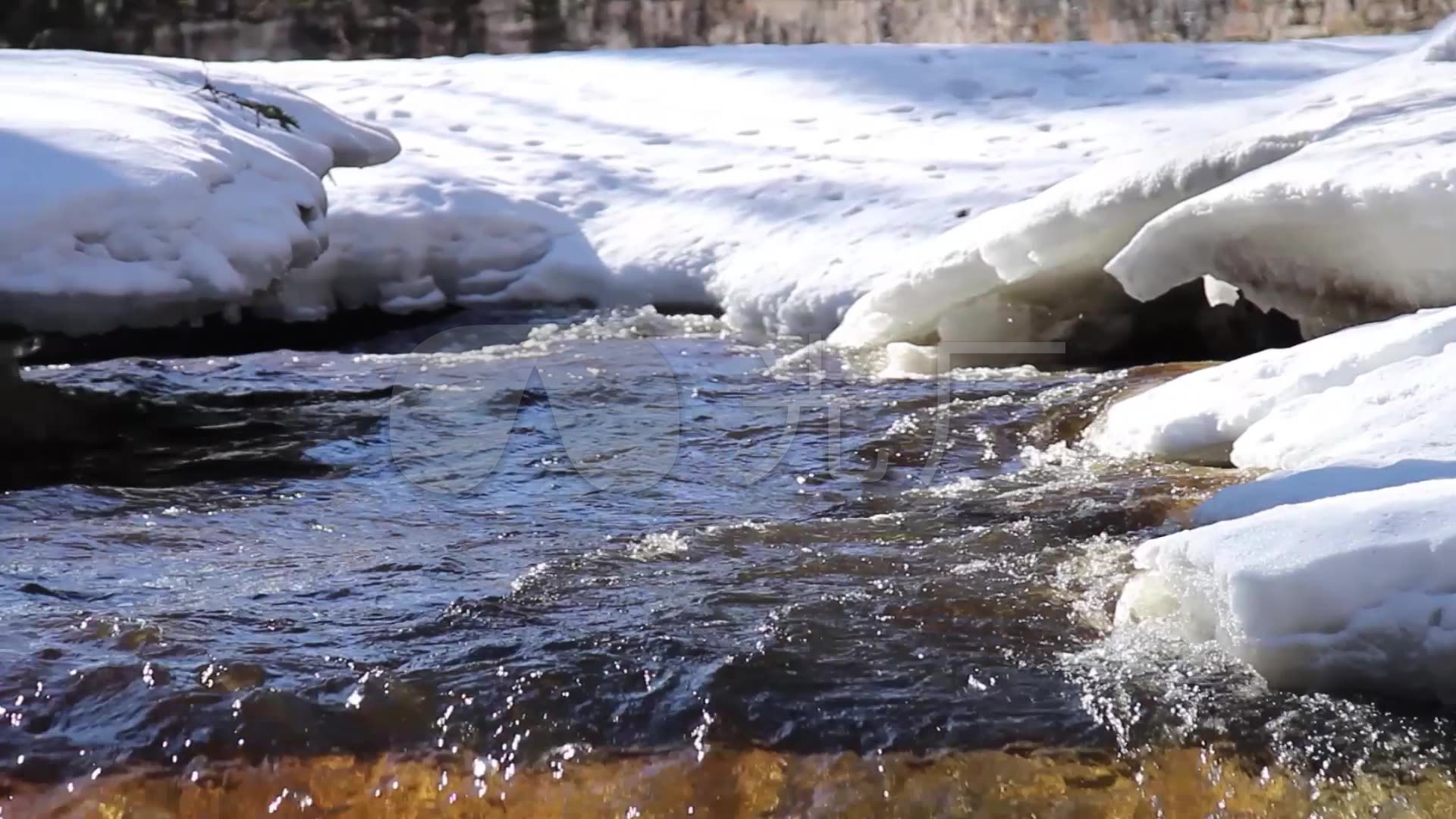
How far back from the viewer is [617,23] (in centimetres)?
1195

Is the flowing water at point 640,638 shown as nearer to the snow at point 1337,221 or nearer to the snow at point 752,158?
the snow at point 1337,221

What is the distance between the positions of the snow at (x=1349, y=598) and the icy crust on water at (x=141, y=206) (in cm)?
286

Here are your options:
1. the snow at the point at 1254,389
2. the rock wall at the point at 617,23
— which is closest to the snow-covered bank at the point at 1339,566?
the snow at the point at 1254,389

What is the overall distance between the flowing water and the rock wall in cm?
813

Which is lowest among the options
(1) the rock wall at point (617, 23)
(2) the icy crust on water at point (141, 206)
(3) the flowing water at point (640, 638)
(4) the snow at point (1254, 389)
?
(3) the flowing water at point (640, 638)

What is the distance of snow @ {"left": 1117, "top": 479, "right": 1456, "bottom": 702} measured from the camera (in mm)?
1934

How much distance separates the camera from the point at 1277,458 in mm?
3146

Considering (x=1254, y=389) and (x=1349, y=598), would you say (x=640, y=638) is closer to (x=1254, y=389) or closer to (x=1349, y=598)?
(x=1349, y=598)

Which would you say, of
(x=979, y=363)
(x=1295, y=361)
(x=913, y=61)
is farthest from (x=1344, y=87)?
(x=913, y=61)

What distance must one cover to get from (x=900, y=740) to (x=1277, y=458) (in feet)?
5.16

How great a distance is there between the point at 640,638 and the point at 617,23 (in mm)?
10291

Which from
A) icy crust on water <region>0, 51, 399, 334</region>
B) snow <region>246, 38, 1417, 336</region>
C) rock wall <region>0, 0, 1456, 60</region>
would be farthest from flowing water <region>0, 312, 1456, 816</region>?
rock wall <region>0, 0, 1456, 60</region>

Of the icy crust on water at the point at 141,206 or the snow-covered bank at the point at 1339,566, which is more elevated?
the icy crust on water at the point at 141,206

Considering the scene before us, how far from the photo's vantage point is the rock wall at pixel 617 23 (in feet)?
37.2
